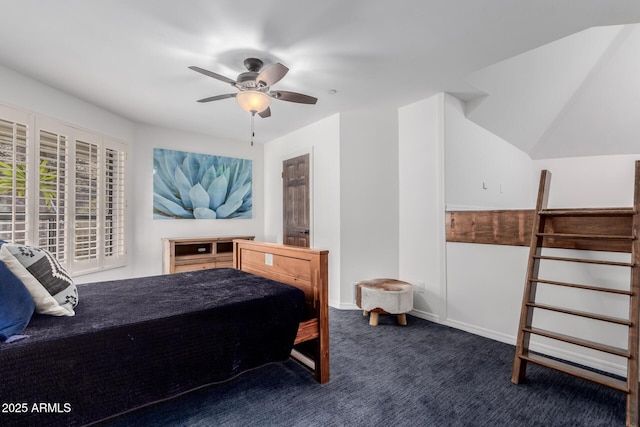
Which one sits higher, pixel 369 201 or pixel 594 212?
pixel 369 201

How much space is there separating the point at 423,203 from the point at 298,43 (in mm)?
2150

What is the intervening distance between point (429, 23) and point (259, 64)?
1364 mm

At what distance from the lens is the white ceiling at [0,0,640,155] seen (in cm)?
191

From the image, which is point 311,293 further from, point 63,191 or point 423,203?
point 63,191

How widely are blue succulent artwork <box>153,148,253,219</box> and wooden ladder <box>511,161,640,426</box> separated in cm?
414

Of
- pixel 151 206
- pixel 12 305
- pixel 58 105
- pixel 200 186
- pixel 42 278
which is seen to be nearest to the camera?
pixel 12 305

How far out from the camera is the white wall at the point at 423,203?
328 cm

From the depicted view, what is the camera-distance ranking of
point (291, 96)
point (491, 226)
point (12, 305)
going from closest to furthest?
point (12, 305)
point (291, 96)
point (491, 226)

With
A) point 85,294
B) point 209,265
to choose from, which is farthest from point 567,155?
point 85,294

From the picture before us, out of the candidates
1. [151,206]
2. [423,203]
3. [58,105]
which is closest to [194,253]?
[151,206]

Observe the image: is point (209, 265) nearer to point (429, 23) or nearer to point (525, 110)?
point (429, 23)

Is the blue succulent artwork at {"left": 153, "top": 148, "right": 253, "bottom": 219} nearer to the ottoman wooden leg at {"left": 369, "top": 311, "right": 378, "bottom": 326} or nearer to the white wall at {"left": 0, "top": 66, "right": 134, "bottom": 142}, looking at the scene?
the white wall at {"left": 0, "top": 66, "right": 134, "bottom": 142}

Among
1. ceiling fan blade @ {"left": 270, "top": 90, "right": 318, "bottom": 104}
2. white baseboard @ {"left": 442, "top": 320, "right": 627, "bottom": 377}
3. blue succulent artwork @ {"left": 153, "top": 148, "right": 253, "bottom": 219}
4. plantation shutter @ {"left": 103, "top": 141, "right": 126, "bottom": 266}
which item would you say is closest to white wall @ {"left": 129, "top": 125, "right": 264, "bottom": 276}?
blue succulent artwork @ {"left": 153, "top": 148, "right": 253, "bottom": 219}

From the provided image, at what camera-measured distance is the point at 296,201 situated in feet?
15.0
